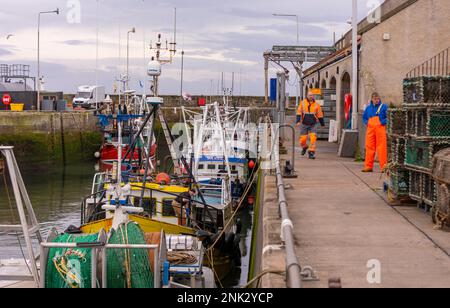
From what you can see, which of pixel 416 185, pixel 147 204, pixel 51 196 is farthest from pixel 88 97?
pixel 416 185

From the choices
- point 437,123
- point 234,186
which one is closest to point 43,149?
point 234,186

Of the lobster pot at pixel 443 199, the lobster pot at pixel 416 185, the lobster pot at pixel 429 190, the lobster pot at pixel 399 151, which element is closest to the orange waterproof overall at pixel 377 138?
the lobster pot at pixel 399 151

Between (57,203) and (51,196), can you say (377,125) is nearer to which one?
(57,203)

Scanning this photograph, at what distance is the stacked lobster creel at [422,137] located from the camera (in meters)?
10.1

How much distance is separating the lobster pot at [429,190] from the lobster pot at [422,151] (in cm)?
15

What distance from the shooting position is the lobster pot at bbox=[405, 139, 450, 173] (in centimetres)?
1009

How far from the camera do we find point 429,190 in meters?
10.2

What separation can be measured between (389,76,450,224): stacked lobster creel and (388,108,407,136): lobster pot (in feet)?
0.69

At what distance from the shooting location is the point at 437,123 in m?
10.2

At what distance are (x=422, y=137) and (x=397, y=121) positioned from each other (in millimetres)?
1575

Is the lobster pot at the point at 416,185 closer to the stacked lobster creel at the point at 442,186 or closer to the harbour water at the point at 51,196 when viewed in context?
the stacked lobster creel at the point at 442,186
